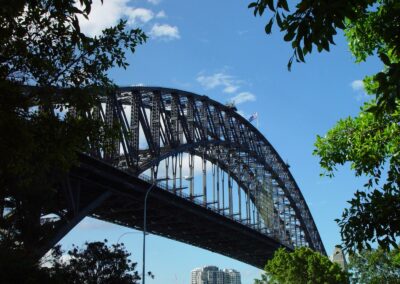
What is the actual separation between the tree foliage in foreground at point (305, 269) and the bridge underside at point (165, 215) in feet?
44.3

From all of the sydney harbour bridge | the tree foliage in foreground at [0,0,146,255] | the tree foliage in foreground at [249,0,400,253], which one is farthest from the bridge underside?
the tree foliage in foreground at [249,0,400,253]

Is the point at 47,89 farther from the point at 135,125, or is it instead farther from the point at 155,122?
the point at 155,122

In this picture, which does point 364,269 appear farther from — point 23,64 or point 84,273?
point 23,64

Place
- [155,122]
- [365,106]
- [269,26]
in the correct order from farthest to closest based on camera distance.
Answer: [155,122]
[365,106]
[269,26]

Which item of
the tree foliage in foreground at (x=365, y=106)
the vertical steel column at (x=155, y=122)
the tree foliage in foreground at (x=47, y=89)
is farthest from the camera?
the vertical steel column at (x=155, y=122)

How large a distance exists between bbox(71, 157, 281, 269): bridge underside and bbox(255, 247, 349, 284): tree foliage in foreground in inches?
532

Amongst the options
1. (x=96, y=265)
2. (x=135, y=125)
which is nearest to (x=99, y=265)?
(x=96, y=265)

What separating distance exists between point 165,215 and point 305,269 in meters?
19.6

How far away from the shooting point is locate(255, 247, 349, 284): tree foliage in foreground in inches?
2238

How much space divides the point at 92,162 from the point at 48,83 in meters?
34.1

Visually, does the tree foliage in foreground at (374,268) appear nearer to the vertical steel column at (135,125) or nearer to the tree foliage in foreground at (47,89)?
the vertical steel column at (135,125)

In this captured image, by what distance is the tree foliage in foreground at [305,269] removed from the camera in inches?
2238

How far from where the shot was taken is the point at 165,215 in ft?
228

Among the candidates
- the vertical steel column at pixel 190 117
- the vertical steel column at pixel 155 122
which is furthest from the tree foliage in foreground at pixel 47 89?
the vertical steel column at pixel 190 117
